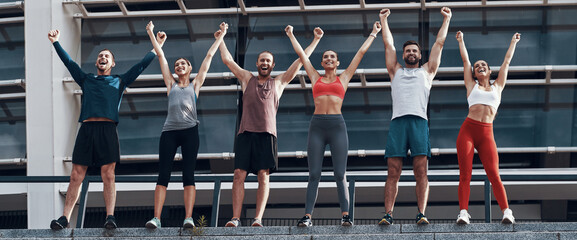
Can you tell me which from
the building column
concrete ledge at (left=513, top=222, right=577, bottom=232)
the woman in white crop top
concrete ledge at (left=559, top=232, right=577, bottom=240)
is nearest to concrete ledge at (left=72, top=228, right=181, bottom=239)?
Result: the woman in white crop top

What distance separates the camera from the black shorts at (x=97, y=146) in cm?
1233

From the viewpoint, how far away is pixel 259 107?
1245 centimetres

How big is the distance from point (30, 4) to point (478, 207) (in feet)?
32.7

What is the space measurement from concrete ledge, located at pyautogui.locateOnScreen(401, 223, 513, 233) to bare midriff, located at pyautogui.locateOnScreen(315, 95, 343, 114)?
5.84 feet

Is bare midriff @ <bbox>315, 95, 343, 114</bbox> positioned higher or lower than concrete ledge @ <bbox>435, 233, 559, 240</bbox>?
higher

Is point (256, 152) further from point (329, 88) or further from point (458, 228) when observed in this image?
point (458, 228)

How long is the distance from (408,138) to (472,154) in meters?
0.80

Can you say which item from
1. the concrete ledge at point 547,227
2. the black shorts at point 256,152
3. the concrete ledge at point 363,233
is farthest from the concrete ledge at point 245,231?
the concrete ledge at point 547,227

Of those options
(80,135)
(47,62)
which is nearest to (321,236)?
(80,135)

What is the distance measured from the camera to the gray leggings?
12055 mm

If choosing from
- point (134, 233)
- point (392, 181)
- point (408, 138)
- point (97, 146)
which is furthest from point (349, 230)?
point (97, 146)

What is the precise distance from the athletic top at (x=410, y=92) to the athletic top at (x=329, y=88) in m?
0.68

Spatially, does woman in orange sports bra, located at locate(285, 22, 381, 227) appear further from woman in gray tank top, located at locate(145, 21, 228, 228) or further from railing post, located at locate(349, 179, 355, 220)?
woman in gray tank top, located at locate(145, 21, 228, 228)

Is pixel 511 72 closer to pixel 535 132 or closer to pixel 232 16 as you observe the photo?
pixel 535 132
